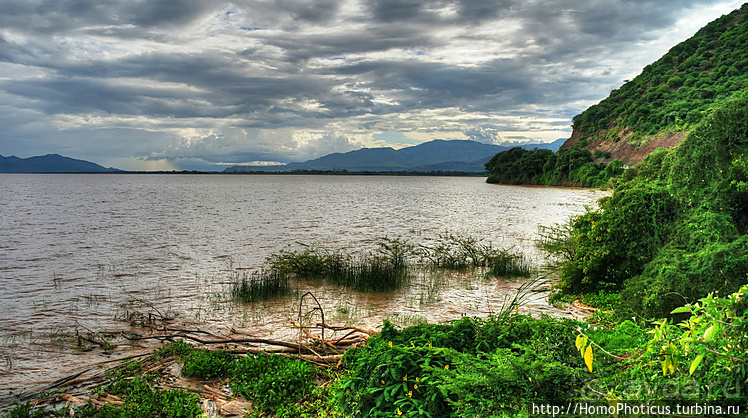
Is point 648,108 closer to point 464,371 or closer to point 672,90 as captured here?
point 672,90

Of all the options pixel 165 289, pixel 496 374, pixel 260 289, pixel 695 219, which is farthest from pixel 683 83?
pixel 496 374

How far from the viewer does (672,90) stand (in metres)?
90.9

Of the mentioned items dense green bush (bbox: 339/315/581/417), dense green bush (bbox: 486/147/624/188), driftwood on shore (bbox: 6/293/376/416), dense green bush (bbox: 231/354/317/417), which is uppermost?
dense green bush (bbox: 486/147/624/188)

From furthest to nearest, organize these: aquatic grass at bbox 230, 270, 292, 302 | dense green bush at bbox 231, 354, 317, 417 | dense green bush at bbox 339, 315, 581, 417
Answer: aquatic grass at bbox 230, 270, 292, 302 → dense green bush at bbox 231, 354, 317, 417 → dense green bush at bbox 339, 315, 581, 417

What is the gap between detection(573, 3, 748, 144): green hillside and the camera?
7462 centimetres

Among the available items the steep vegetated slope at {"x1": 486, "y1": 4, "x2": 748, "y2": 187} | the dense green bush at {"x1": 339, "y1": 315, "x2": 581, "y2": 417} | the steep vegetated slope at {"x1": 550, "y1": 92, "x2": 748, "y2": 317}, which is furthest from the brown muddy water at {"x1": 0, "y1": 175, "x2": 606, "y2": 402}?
the steep vegetated slope at {"x1": 486, "y1": 4, "x2": 748, "y2": 187}

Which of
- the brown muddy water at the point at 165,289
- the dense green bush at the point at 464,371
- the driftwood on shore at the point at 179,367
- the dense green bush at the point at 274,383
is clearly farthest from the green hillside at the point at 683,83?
the dense green bush at the point at 274,383

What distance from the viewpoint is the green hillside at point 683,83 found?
2938 inches

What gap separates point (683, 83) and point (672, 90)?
2.66 metres

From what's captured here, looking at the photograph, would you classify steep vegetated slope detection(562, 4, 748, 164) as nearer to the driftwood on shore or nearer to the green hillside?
the green hillside

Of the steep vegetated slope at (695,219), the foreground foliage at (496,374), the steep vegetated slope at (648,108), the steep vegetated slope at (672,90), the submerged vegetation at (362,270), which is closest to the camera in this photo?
the foreground foliage at (496,374)

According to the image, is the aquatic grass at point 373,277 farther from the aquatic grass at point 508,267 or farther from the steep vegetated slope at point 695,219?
the steep vegetated slope at point 695,219

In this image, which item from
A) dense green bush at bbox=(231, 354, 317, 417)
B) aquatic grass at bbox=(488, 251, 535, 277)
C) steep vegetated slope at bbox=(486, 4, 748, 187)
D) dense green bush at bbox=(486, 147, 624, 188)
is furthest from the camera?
dense green bush at bbox=(486, 147, 624, 188)

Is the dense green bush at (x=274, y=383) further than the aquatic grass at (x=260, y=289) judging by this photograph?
No
